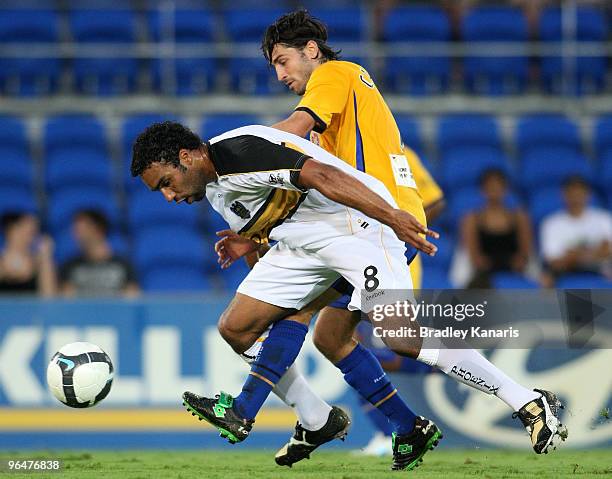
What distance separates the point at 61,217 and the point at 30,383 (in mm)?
2681

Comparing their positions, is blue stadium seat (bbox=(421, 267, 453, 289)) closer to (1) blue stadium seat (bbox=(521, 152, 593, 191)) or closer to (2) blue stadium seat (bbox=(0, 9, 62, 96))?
(1) blue stadium seat (bbox=(521, 152, 593, 191))

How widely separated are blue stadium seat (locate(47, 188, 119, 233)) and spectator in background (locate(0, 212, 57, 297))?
108 cm

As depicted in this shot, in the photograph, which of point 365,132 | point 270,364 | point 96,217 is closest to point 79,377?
point 270,364

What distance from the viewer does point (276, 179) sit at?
5117 mm

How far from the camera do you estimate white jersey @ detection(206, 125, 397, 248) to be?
5.13 m

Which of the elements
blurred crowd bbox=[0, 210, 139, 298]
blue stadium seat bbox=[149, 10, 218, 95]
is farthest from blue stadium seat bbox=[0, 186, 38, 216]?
blue stadium seat bbox=[149, 10, 218, 95]

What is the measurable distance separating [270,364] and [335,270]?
1.84 feet

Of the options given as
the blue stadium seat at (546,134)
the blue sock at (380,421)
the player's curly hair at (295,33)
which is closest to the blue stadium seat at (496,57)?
the blue stadium seat at (546,134)

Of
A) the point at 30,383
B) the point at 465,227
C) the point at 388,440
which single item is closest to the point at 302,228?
the point at 388,440

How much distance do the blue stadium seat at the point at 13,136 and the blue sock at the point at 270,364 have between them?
5995 millimetres

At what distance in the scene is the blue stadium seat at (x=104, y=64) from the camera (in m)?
11.5

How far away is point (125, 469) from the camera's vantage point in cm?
583

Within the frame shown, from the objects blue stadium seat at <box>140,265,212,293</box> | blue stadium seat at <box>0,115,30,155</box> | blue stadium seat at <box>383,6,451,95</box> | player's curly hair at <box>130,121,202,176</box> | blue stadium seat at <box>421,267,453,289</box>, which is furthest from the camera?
blue stadium seat at <box>383,6,451,95</box>

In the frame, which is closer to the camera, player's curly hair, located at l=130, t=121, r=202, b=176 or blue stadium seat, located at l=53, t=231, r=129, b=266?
player's curly hair, located at l=130, t=121, r=202, b=176
